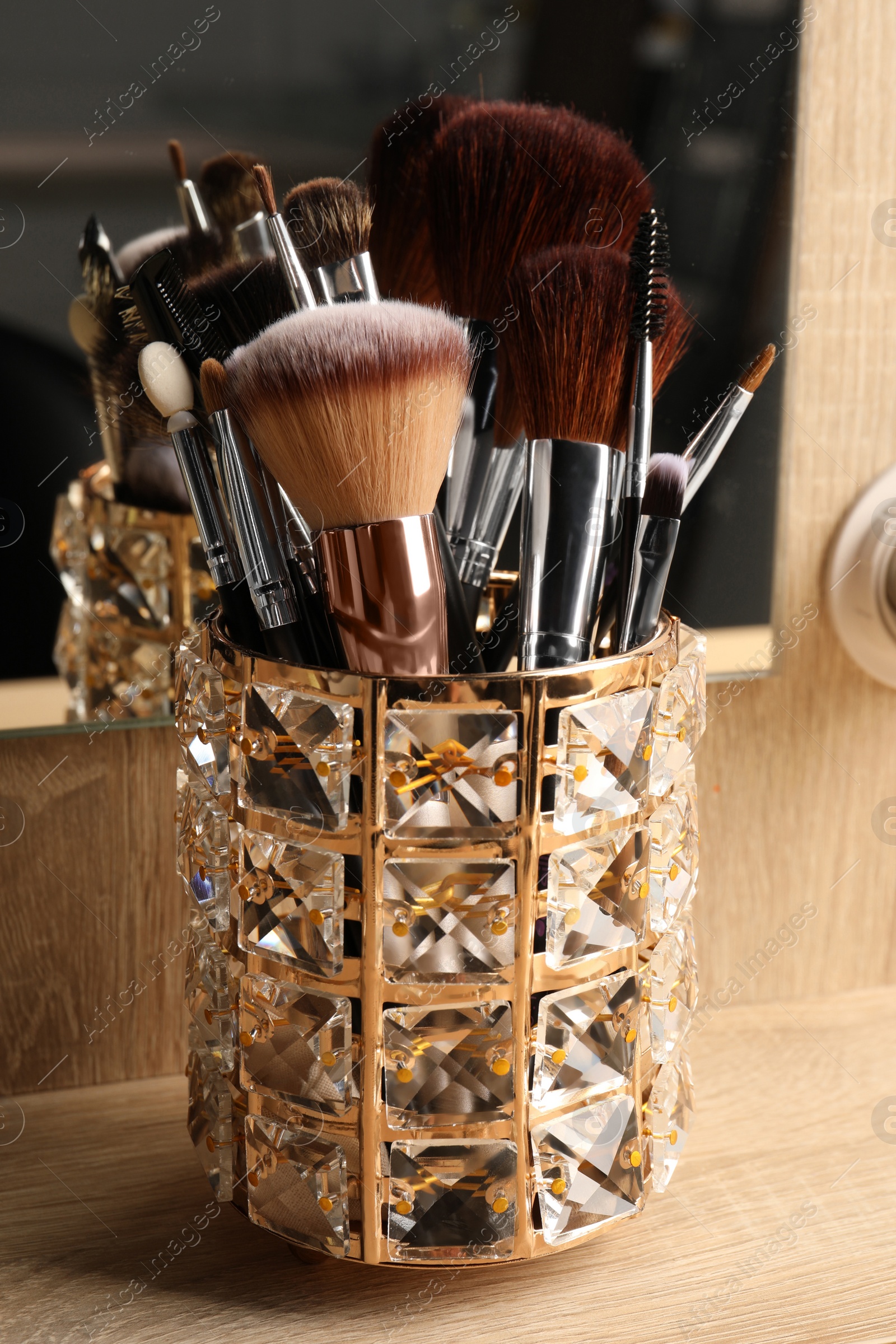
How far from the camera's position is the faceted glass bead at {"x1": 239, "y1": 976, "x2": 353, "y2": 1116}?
0.99 feet

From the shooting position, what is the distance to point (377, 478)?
0.95ft

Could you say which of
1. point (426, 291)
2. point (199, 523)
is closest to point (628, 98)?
point (426, 291)

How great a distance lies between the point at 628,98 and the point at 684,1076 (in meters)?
0.32

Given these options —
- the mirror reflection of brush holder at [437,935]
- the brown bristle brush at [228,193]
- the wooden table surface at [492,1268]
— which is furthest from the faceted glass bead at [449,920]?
the brown bristle brush at [228,193]

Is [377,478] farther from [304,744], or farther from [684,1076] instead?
[684,1076]

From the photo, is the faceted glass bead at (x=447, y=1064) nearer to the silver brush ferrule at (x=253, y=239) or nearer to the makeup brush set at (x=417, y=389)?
the makeup brush set at (x=417, y=389)

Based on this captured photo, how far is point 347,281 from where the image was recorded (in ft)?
1.15

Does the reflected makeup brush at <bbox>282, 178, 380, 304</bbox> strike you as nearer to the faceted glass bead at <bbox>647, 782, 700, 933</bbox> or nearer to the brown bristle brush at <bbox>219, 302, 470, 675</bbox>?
the brown bristle brush at <bbox>219, 302, 470, 675</bbox>

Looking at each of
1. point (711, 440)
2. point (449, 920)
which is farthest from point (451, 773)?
point (711, 440)

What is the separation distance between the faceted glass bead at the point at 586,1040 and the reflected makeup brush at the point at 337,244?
0.66 ft

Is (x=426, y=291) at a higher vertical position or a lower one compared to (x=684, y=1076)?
higher

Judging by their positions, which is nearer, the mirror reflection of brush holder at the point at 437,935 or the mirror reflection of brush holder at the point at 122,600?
the mirror reflection of brush holder at the point at 437,935

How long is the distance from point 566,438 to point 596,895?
0.12 metres

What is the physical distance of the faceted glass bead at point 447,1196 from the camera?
301mm
